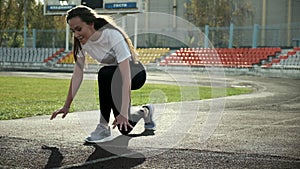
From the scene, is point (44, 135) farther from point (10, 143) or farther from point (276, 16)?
point (276, 16)

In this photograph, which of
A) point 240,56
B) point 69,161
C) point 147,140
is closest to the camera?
point 69,161

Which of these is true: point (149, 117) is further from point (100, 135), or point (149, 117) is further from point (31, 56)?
point (31, 56)

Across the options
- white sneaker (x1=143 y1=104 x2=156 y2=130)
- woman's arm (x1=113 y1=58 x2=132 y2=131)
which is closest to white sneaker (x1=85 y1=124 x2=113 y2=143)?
white sneaker (x1=143 y1=104 x2=156 y2=130)

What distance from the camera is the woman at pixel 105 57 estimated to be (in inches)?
201

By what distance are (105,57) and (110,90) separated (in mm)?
387

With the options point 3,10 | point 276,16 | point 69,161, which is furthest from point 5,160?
point 3,10

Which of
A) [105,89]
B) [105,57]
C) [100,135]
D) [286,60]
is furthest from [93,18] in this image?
[286,60]

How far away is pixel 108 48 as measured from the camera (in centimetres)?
540

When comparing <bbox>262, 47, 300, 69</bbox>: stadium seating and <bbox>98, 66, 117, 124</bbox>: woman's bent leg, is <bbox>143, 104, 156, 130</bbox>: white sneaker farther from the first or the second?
<bbox>262, 47, 300, 69</bbox>: stadium seating

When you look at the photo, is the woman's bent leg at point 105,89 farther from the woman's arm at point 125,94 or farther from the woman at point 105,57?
the woman's arm at point 125,94

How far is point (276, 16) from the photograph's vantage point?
48250 millimetres

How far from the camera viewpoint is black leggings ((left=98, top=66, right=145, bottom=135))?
5.60 metres

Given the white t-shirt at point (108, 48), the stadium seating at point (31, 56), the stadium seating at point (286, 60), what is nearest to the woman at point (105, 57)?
the white t-shirt at point (108, 48)

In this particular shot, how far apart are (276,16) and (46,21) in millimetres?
25091
